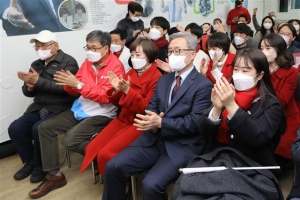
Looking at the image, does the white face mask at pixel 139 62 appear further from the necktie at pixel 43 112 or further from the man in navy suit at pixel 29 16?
the man in navy suit at pixel 29 16

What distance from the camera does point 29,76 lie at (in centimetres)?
254

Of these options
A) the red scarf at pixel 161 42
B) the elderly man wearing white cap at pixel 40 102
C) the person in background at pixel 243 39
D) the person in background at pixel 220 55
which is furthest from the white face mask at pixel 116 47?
the person in background at pixel 243 39

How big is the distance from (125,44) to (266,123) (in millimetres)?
2339

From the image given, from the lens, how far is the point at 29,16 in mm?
→ 3152

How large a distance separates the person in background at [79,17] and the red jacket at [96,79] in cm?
116

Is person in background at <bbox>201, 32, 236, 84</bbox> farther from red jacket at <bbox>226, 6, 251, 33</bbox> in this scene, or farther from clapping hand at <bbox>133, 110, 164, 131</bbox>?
red jacket at <bbox>226, 6, 251, 33</bbox>

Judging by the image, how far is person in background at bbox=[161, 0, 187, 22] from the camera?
4727 millimetres

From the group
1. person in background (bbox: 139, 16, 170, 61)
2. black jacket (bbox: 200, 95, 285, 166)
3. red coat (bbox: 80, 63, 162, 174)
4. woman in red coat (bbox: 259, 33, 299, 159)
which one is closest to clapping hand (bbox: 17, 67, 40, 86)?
red coat (bbox: 80, 63, 162, 174)

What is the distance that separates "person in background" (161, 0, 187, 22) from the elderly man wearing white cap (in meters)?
2.51

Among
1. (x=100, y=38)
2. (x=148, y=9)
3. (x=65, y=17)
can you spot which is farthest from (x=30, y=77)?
(x=148, y=9)

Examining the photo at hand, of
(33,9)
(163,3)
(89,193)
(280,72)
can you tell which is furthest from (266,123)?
(163,3)

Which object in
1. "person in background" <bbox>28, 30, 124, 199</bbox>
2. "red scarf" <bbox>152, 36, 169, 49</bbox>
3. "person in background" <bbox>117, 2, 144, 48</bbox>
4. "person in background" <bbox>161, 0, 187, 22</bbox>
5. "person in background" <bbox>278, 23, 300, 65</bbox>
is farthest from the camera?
"person in background" <bbox>161, 0, 187, 22</bbox>

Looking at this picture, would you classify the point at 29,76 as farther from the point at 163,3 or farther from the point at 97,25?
the point at 163,3

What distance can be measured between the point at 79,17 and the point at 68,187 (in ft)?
6.98
